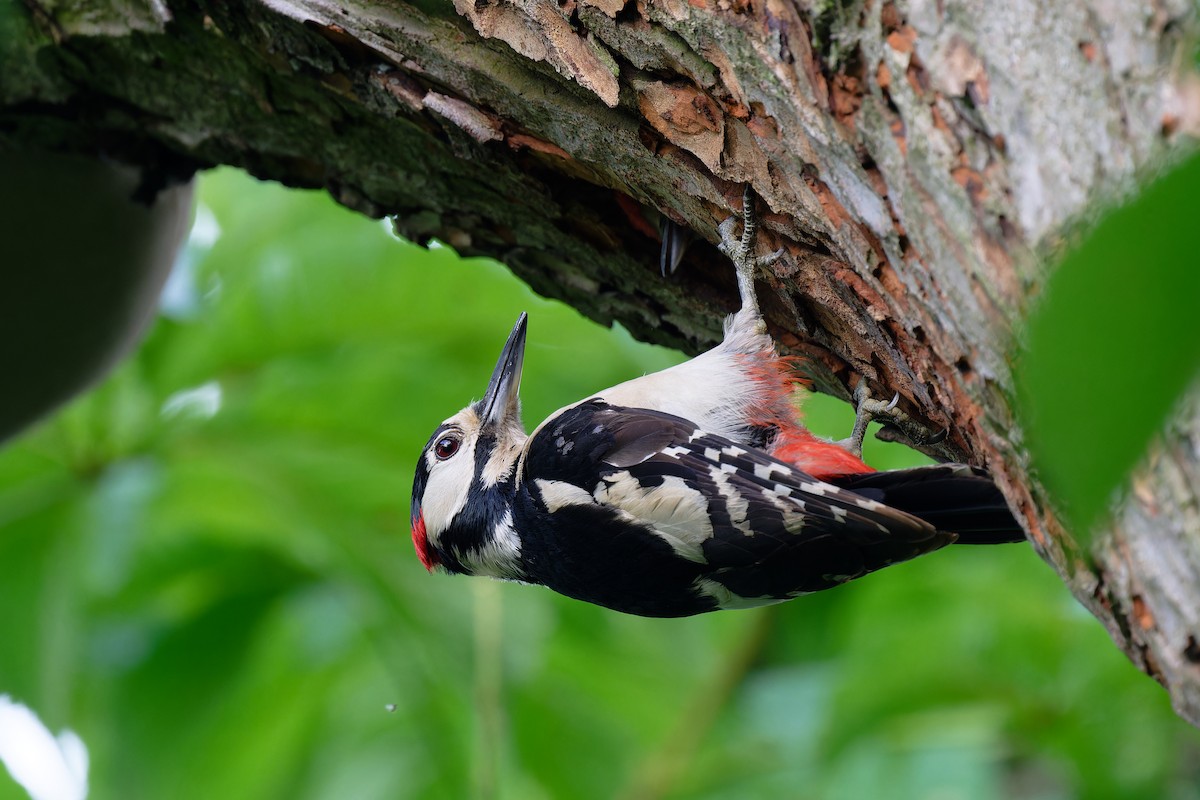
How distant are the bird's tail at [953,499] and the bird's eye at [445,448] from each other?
4.19ft

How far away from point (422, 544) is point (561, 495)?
0.64 metres

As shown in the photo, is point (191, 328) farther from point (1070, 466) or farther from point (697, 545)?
point (1070, 466)

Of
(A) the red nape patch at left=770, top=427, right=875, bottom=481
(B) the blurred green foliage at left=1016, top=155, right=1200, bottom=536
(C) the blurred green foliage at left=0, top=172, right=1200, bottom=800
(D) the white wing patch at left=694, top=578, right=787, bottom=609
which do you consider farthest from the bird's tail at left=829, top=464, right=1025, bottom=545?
(B) the blurred green foliage at left=1016, top=155, right=1200, bottom=536

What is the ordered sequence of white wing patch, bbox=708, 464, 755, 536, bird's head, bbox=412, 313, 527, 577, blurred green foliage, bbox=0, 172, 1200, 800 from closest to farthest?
white wing patch, bbox=708, 464, 755, 536, bird's head, bbox=412, 313, 527, 577, blurred green foliage, bbox=0, 172, 1200, 800

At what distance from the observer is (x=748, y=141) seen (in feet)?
5.70

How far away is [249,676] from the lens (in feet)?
13.1

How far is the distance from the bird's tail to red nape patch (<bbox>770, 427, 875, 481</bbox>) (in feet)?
0.48

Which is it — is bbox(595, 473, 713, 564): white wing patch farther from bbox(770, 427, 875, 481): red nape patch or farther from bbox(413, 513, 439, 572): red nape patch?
bbox(413, 513, 439, 572): red nape patch

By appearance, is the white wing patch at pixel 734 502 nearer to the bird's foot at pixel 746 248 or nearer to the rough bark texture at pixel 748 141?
the rough bark texture at pixel 748 141

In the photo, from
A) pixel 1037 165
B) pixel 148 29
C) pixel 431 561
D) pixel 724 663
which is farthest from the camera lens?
pixel 724 663

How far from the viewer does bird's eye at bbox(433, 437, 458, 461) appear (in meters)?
3.10

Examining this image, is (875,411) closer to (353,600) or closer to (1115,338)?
(1115,338)

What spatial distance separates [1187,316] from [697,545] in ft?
6.40

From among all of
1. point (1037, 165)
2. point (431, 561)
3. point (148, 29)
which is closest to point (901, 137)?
point (1037, 165)
